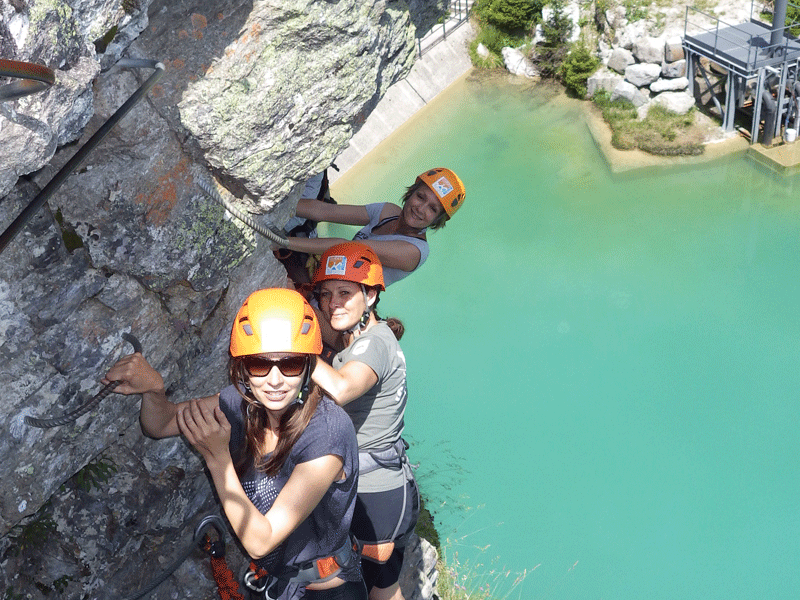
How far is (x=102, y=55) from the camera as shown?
2.90 metres

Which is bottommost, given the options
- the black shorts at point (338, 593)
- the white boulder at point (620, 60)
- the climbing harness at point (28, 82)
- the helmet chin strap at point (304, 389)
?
the white boulder at point (620, 60)

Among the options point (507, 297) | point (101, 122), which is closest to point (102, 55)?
point (101, 122)

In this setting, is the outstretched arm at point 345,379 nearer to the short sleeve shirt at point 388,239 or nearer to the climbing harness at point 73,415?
the climbing harness at point 73,415

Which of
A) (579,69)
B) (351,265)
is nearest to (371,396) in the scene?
(351,265)

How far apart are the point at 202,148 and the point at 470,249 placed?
661 centimetres

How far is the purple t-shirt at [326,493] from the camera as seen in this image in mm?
2891

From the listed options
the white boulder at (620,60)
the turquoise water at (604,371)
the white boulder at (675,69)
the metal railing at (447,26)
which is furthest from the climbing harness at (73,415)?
the white boulder at (675,69)

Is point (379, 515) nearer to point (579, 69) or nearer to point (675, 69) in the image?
point (579, 69)

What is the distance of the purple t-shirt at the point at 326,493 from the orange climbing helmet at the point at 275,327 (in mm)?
233

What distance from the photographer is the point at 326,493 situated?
305 cm

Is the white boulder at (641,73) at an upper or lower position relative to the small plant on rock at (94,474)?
lower

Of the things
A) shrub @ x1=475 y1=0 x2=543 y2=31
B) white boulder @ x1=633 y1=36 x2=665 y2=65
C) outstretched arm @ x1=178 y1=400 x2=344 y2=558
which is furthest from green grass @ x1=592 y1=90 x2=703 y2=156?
outstretched arm @ x1=178 y1=400 x2=344 y2=558

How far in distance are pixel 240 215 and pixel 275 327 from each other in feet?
3.31

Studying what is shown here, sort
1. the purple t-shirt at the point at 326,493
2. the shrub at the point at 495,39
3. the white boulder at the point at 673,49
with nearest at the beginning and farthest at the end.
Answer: the purple t-shirt at the point at 326,493 < the white boulder at the point at 673,49 < the shrub at the point at 495,39
